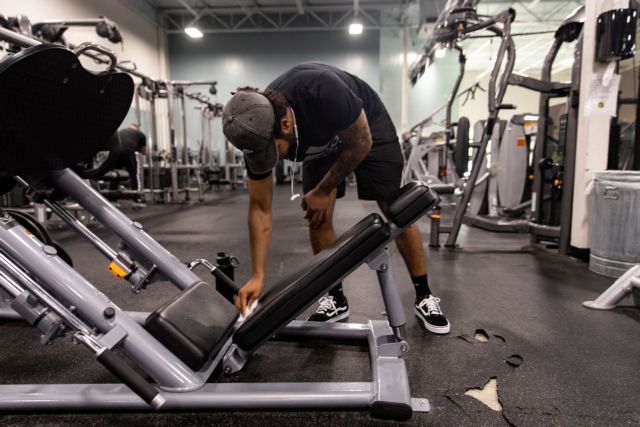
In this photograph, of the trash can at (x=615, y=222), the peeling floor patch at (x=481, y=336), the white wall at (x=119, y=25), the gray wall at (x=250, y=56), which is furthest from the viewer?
the gray wall at (x=250, y=56)

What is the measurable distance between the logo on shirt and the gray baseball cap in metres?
0.29

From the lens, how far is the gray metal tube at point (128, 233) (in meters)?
1.31

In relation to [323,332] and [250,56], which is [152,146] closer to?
[323,332]

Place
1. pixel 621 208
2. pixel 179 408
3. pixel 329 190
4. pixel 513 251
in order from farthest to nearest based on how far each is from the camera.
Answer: pixel 513 251, pixel 621 208, pixel 329 190, pixel 179 408

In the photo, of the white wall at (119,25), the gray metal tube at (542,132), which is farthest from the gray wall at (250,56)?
the gray metal tube at (542,132)

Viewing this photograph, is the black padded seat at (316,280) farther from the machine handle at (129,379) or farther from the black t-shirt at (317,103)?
the black t-shirt at (317,103)

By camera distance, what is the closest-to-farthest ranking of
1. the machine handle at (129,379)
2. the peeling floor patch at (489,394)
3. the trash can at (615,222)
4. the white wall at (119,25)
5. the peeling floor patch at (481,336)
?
the machine handle at (129,379), the peeling floor patch at (489,394), the peeling floor patch at (481,336), the trash can at (615,222), the white wall at (119,25)

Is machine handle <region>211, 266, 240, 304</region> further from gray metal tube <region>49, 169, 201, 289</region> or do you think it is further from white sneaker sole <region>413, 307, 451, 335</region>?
white sneaker sole <region>413, 307, 451, 335</region>

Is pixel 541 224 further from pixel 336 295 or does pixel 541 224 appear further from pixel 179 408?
pixel 179 408

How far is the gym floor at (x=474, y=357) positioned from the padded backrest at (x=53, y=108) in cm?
68

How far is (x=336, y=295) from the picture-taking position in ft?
5.41

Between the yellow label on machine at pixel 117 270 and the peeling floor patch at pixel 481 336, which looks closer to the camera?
the yellow label on machine at pixel 117 270

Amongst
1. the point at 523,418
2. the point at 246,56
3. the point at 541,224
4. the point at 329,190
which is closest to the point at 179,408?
the point at 329,190

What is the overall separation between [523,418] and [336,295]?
82 centimetres
